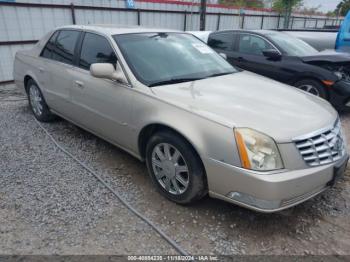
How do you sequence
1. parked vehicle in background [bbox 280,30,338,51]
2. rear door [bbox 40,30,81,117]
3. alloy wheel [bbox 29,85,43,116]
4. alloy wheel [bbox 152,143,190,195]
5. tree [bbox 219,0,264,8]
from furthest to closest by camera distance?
1. tree [bbox 219,0,264,8]
2. parked vehicle in background [bbox 280,30,338,51]
3. alloy wheel [bbox 29,85,43,116]
4. rear door [bbox 40,30,81,117]
5. alloy wheel [bbox 152,143,190,195]

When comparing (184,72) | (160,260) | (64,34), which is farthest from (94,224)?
(64,34)

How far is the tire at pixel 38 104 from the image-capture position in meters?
4.88

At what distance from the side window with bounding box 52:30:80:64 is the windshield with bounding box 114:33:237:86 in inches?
35.0

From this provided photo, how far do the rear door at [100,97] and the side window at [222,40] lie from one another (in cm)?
392

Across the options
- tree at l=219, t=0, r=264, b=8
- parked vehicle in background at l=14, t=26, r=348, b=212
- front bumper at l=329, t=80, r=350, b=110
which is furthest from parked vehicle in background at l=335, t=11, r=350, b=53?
tree at l=219, t=0, r=264, b=8

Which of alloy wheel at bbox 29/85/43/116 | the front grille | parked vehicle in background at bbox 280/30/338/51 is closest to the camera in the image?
the front grille

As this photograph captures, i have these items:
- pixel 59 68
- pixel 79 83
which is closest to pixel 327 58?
pixel 79 83

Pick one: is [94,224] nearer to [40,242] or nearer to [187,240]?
[40,242]

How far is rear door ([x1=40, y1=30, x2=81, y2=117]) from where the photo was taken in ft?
13.3

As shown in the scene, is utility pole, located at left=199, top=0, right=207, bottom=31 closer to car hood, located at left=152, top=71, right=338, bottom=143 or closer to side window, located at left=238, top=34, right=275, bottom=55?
side window, located at left=238, top=34, right=275, bottom=55

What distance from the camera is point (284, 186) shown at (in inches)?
88.7

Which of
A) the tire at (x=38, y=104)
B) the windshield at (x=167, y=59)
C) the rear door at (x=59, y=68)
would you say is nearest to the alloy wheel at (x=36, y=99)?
the tire at (x=38, y=104)

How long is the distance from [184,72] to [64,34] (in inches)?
82.4

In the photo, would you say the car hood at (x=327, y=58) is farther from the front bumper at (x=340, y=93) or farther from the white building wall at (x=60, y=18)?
the white building wall at (x=60, y=18)
